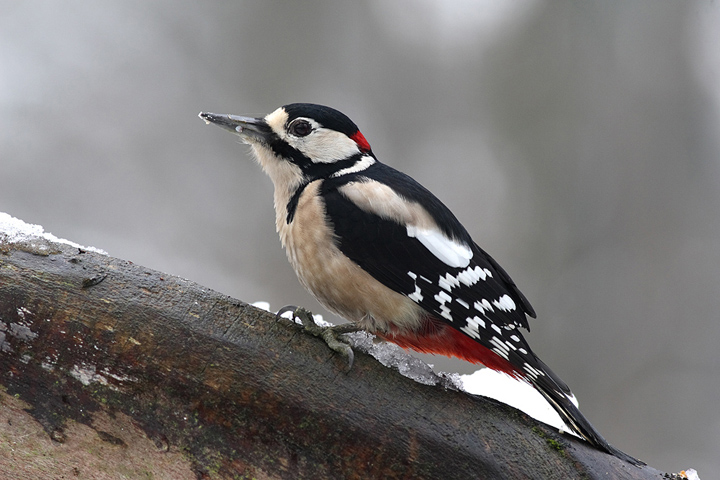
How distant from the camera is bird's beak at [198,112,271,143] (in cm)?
267

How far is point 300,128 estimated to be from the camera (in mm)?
2717

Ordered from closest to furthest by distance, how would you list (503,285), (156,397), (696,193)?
(156,397)
(503,285)
(696,193)

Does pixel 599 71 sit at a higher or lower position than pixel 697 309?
higher

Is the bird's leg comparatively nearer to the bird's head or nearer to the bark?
the bark

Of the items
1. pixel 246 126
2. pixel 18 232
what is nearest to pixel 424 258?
pixel 246 126

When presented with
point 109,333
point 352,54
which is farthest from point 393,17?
point 109,333

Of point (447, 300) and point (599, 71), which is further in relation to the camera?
point (599, 71)

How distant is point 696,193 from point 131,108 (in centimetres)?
500

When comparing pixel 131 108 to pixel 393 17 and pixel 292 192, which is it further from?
pixel 292 192

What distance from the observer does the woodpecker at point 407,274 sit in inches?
86.7

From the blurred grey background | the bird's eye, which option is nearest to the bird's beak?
the bird's eye

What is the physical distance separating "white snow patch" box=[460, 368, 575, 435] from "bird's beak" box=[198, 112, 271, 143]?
136cm

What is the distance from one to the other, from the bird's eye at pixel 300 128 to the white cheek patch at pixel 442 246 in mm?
721

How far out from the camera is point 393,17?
5.82 m
